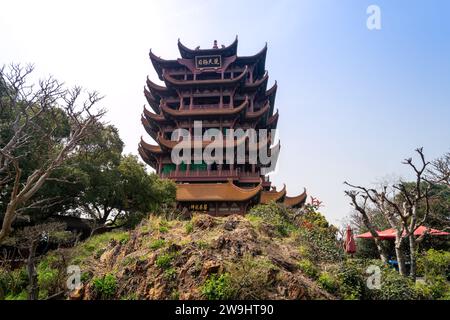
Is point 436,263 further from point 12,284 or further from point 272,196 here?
point 12,284

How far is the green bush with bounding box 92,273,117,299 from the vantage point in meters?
6.56

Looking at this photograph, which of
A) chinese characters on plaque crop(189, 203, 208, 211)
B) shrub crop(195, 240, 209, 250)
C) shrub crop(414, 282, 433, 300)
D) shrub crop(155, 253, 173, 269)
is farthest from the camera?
chinese characters on plaque crop(189, 203, 208, 211)

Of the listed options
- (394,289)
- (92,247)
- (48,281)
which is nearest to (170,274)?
(48,281)

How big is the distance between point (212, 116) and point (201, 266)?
1789 cm

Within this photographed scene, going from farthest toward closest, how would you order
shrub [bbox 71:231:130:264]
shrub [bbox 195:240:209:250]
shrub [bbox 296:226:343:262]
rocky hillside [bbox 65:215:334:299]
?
1. shrub [bbox 71:231:130:264]
2. shrub [bbox 296:226:343:262]
3. shrub [bbox 195:240:209:250]
4. rocky hillside [bbox 65:215:334:299]

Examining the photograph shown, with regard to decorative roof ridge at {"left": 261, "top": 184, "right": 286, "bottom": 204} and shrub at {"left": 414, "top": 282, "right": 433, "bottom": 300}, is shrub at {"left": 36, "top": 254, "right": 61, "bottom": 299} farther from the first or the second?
decorative roof ridge at {"left": 261, "top": 184, "right": 286, "bottom": 204}

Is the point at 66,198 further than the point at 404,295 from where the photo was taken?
Yes

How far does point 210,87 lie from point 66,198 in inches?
589

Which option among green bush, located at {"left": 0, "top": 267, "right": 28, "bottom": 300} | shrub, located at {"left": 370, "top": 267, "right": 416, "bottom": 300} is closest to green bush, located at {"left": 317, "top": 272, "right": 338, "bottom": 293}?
shrub, located at {"left": 370, "top": 267, "right": 416, "bottom": 300}

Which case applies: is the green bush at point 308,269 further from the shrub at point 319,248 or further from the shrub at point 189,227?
the shrub at point 189,227

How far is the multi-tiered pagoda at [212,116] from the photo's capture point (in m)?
18.9

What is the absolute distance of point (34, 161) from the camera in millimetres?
12555
